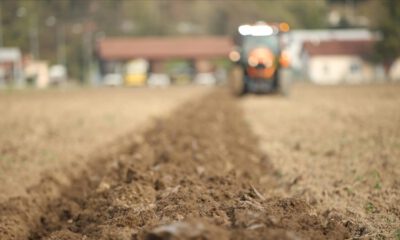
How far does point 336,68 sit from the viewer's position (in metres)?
69.0

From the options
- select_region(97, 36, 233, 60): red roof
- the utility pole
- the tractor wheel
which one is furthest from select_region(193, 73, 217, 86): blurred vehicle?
the tractor wheel

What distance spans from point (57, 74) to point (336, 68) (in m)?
27.1

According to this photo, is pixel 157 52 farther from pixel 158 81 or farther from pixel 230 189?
pixel 230 189

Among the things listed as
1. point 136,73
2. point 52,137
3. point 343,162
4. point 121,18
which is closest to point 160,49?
point 121,18

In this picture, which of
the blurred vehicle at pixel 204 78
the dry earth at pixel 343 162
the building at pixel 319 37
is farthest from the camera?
the building at pixel 319 37

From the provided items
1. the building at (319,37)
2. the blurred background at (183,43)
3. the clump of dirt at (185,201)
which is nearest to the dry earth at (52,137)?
the clump of dirt at (185,201)

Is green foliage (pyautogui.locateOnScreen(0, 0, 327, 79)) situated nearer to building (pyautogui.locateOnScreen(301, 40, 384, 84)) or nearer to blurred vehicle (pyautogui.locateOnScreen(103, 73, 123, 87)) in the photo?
building (pyautogui.locateOnScreen(301, 40, 384, 84))

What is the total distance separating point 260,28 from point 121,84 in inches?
1554

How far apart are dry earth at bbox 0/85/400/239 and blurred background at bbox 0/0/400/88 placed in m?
45.0

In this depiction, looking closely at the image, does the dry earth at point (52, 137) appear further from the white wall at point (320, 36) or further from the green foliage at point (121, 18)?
the white wall at point (320, 36)

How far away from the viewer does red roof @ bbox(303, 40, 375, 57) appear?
67875 millimetres

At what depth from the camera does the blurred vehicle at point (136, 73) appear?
6462 centimetres

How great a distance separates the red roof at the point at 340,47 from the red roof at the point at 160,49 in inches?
313

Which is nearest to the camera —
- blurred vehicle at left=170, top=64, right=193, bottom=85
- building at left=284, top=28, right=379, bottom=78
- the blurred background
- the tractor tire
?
the tractor tire
